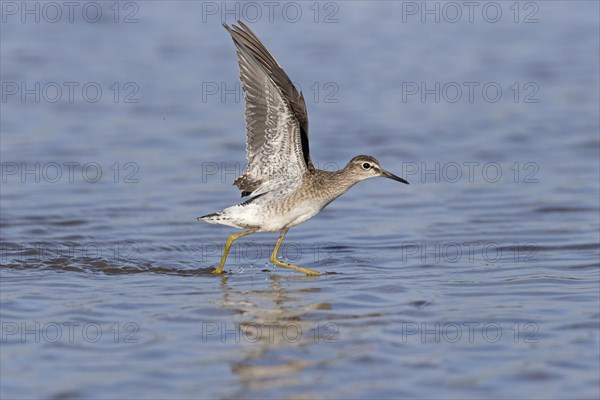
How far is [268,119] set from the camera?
365 inches

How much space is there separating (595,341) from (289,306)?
2.31 metres

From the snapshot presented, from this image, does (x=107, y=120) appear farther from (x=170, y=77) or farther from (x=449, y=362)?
(x=449, y=362)
